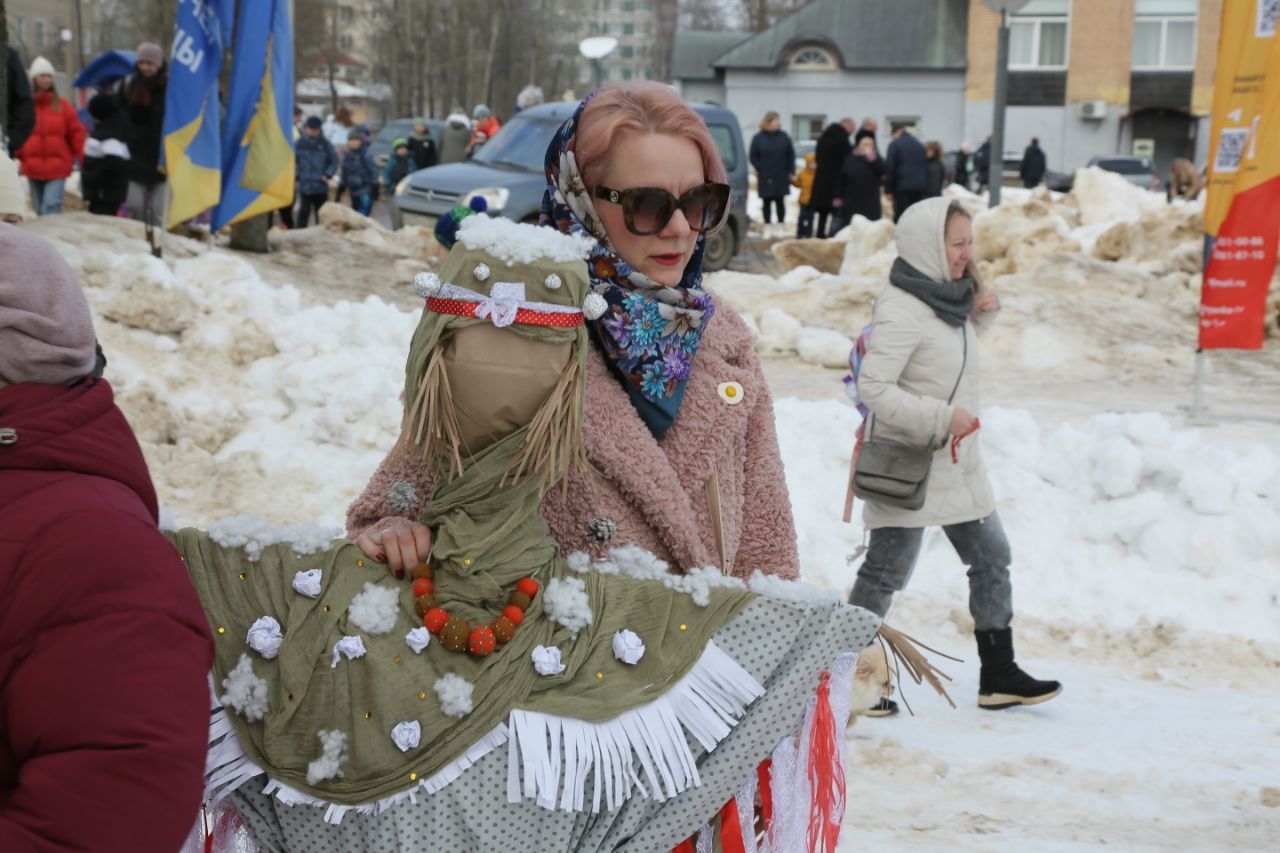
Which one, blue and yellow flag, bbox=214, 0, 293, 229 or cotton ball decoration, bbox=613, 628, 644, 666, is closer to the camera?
cotton ball decoration, bbox=613, 628, 644, 666

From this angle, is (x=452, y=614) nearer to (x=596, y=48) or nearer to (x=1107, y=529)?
(x=1107, y=529)

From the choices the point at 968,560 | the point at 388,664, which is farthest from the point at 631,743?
the point at 968,560

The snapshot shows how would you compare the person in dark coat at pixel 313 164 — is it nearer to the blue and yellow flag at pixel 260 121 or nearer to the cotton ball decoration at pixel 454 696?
the blue and yellow flag at pixel 260 121

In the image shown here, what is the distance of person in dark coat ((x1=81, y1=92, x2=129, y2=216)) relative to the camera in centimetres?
1159

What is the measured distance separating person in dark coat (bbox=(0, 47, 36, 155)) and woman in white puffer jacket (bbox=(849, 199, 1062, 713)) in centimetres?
904

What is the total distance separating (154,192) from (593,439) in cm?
1058

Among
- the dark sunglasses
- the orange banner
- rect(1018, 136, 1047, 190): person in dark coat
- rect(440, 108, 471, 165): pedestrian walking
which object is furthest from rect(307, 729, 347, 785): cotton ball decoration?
rect(1018, 136, 1047, 190): person in dark coat

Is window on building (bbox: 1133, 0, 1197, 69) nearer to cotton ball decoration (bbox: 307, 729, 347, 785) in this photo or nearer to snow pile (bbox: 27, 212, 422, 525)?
snow pile (bbox: 27, 212, 422, 525)

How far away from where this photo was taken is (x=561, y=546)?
7.36ft

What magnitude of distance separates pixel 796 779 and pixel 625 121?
1.09m

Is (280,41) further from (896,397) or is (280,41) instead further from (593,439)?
(593,439)

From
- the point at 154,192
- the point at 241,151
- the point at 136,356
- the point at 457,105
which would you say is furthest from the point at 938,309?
the point at 457,105

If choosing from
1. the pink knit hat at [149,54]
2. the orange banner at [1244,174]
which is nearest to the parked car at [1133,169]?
the orange banner at [1244,174]

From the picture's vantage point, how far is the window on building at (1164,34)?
48.5 m
